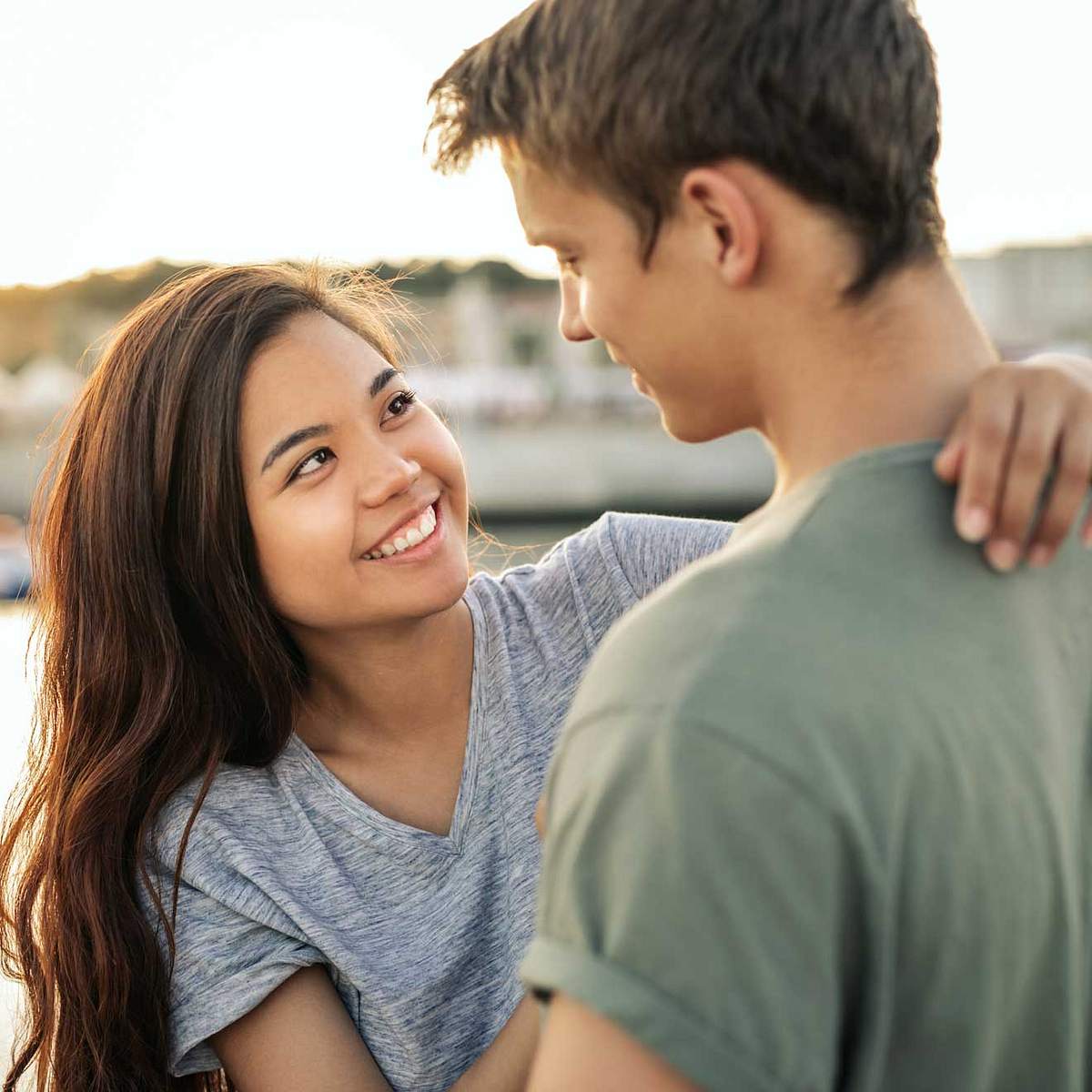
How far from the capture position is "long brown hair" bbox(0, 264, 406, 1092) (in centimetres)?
226

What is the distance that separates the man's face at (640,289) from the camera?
1159 mm

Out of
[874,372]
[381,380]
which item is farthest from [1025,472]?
[381,380]

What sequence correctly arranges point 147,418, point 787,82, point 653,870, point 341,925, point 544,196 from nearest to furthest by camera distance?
point 653,870
point 787,82
point 544,196
point 341,925
point 147,418

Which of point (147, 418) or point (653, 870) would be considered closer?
point (653, 870)

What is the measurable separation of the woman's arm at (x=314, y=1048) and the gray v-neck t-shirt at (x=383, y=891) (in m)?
0.04

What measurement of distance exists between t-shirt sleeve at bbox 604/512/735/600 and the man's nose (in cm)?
118

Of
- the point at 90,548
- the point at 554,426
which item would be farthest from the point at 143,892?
the point at 554,426

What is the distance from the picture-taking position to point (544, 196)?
1230mm

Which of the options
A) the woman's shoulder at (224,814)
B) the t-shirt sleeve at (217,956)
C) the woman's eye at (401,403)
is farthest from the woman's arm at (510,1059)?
the woman's eye at (401,403)

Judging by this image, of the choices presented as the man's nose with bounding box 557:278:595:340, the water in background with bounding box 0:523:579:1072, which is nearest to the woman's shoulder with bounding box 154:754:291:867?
the water in background with bounding box 0:523:579:1072

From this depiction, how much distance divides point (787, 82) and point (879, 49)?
4.2 inches

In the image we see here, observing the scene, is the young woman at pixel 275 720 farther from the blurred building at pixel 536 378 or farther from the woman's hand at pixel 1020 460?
the blurred building at pixel 536 378

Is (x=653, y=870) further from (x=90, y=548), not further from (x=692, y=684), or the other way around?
(x=90, y=548)

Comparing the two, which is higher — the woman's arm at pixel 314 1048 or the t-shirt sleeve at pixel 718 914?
the t-shirt sleeve at pixel 718 914
